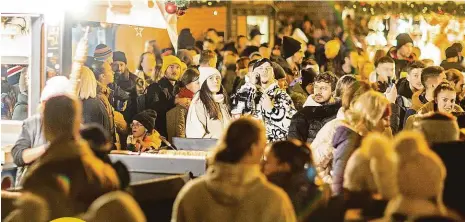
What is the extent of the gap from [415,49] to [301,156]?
9.23ft

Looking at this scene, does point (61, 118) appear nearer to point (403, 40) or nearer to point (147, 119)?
point (147, 119)

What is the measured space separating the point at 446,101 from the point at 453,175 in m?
0.63

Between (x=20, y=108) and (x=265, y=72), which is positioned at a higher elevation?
(x=265, y=72)

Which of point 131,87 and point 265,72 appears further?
point 131,87

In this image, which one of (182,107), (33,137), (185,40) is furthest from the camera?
(185,40)

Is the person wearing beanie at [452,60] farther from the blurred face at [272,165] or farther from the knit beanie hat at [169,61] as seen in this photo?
the blurred face at [272,165]

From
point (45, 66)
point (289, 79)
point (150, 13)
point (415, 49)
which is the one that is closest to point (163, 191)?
point (45, 66)

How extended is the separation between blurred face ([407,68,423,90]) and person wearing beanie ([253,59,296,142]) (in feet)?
1.77

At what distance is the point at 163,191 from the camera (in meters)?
3.13

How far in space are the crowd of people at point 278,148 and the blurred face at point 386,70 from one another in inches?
7.1

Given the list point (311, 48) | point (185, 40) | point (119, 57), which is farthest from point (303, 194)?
point (311, 48)

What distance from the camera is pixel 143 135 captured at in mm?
3846

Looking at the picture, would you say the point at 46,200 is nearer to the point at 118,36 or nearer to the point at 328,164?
the point at 328,164

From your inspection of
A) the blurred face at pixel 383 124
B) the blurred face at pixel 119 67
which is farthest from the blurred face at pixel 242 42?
the blurred face at pixel 383 124
